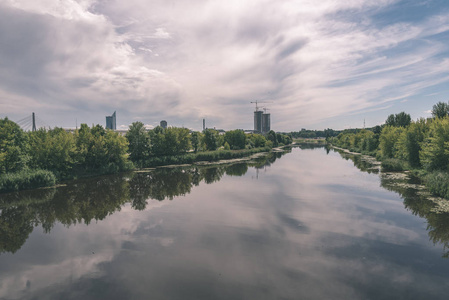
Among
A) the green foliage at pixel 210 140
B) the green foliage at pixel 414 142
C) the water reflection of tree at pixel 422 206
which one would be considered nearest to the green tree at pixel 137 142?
the green foliage at pixel 210 140

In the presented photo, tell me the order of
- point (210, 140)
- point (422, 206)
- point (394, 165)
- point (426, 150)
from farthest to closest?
point (210, 140) < point (394, 165) < point (426, 150) < point (422, 206)

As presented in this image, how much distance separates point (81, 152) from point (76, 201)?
17.4m

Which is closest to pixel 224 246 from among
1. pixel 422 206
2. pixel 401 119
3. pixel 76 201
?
pixel 76 201

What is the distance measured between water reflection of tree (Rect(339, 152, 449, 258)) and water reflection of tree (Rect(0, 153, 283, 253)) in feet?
79.8

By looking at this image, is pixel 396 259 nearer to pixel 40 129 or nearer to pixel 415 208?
pixel 415 208

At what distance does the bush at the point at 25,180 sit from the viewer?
29375 millimetres

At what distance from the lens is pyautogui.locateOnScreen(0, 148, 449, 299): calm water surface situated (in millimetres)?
11078

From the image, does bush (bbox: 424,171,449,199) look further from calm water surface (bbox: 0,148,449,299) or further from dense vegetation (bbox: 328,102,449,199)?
calm water surface (bbox: 0,148,449,299)

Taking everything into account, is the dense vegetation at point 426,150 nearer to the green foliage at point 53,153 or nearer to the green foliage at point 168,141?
the green foliage at point 168,141

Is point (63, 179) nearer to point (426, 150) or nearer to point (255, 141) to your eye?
point (426, 150)

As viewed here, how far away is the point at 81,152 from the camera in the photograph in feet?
133

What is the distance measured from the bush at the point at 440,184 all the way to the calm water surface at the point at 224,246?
6.28ft

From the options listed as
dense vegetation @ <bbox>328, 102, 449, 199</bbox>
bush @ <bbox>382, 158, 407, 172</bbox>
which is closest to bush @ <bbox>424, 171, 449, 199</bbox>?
dense vegetation @ <bbox>328, 102, 449, 199</bbox>

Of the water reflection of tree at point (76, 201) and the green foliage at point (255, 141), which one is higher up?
the green foliage at point (255, 141)
